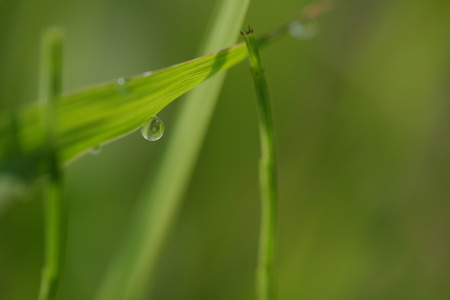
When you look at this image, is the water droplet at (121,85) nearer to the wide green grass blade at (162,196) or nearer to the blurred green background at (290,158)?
the wide green grass blade at (162,196)

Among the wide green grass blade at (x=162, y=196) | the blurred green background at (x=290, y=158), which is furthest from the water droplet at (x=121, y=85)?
the blurred green background at (x=290, y=158)

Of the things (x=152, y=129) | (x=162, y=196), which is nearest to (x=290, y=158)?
(x=162, y=196)

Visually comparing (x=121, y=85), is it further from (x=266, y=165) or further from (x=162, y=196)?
(x=162, y=196)

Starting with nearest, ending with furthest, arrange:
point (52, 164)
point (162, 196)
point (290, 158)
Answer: point (52, 164) → point (162, 196) → point (290, 158)

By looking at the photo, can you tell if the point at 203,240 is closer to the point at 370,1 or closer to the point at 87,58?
the point at 87,58

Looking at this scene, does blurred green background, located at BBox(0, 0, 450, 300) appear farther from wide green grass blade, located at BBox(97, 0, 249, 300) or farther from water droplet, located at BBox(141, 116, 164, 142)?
water droplet, located at BBox(141, 116, 164, 142)

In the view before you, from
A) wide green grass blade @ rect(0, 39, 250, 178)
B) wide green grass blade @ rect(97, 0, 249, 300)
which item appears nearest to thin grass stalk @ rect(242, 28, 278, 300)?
wide green grass blade @ rect(0, 39, 250, 178)
